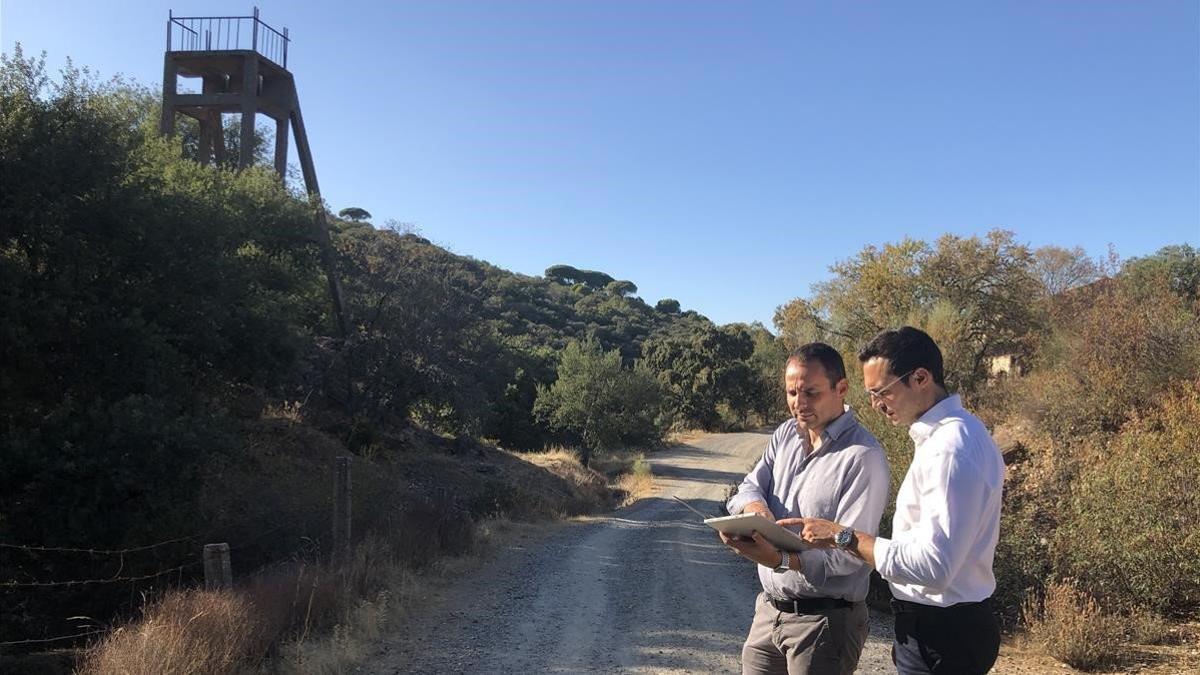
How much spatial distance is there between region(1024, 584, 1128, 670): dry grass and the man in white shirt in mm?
5432

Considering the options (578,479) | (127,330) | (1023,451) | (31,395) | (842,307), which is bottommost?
(578,479)

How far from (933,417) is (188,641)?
5430 millimetres

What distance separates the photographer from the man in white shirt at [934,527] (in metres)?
2.11

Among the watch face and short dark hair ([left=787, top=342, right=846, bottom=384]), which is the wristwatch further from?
short dark hair ([left=787, top=342, right=846, bottom=384])

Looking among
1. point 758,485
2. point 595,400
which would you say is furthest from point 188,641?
point 595,400

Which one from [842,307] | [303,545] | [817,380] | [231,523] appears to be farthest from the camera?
[842,307]

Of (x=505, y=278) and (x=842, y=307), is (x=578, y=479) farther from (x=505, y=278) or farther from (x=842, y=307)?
(x=505, y=278)

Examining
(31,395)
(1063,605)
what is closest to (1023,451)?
(1063,605)

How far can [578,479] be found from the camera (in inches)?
1112

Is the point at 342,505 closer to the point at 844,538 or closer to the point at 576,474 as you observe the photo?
the point at 844,538

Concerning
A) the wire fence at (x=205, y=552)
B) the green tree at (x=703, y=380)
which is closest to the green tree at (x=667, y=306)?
the green tree at (x=703, y=380)

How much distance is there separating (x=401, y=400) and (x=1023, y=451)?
15.6 meters

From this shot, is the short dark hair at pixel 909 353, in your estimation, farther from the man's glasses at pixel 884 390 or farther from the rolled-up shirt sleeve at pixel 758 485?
the rolled-up shirt sleeve at pixel 758 485

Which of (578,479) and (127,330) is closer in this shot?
(127,330)
